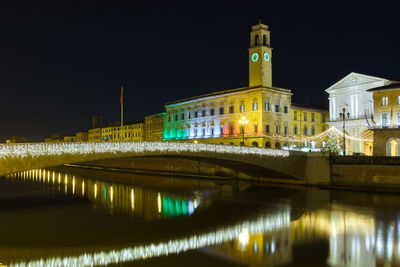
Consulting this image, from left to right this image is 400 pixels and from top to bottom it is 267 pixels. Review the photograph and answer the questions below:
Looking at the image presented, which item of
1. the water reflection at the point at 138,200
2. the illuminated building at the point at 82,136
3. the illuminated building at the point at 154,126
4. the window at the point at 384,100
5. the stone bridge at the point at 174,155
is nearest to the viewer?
the stone bridge at the point at 174,155

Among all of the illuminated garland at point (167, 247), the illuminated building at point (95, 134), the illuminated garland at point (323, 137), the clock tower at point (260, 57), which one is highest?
the clock tower at point (260, 57)

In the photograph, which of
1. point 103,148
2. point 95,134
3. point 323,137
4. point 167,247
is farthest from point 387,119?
point 95,134

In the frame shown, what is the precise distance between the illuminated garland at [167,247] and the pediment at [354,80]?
3683cm

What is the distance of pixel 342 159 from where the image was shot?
35.7 meters

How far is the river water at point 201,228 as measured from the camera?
15.5m

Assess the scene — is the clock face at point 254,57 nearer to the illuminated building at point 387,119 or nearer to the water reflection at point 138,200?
the illuminated building at point 387,119

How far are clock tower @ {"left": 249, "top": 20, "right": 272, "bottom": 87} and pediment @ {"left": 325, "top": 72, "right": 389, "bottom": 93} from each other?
10410 millimetres

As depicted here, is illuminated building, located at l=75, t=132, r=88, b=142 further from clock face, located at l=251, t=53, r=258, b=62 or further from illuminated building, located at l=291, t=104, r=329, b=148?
clock face, located at l=251, t=53, r=258, b=62

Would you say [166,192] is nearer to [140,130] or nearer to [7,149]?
[7,149]

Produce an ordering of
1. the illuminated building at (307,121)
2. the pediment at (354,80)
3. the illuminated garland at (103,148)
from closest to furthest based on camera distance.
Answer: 1. the illuminated garland at (103,148)
2. the pediment at (354,80)
3. the illuminated building at (307,121)

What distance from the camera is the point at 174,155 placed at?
28953 millimetres

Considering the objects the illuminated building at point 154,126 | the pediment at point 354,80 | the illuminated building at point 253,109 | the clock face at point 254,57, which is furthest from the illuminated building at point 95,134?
the pediment at point 354,80

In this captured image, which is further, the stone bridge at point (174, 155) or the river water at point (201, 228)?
the stone bridge at point (174, 155)

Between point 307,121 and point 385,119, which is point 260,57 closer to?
point 307,121
